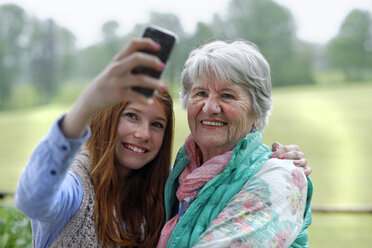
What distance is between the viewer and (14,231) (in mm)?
3135

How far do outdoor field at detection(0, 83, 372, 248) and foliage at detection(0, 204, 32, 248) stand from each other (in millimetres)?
4127

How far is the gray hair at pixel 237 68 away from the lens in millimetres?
1698

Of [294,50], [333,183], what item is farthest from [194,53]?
[294,50]

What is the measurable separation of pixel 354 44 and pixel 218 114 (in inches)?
449

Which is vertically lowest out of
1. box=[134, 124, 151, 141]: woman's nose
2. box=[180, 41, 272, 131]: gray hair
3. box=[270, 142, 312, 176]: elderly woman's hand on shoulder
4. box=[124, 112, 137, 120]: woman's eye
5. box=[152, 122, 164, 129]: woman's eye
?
box=[134, 124, 151, 141]: woman's nose

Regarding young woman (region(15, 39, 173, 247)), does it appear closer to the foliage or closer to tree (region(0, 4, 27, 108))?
the foliage

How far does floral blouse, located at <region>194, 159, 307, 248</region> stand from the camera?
143cm

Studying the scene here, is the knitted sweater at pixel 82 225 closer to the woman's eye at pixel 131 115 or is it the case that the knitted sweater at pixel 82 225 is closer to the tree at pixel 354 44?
the woman's eye at pixel 131 115

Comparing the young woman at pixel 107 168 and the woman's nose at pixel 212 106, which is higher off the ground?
the woman's nose at pixel 212 106

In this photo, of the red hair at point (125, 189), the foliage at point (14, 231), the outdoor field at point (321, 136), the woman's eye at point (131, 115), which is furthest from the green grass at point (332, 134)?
the woman's eye at point (131, 115)

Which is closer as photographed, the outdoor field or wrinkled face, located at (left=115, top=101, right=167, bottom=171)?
wrinkled face, located at (left=115, top=101, right=167, bottom=171)

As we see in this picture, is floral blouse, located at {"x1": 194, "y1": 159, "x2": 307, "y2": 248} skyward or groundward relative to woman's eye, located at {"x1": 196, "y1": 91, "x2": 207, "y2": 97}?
groundward

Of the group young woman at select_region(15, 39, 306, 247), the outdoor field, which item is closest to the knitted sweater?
young woman at select_region(15, 39, 306, 247)

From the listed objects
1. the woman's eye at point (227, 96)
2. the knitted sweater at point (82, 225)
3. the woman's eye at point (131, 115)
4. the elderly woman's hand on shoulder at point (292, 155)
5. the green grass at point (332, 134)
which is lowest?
the green grass at point (332, 134)
